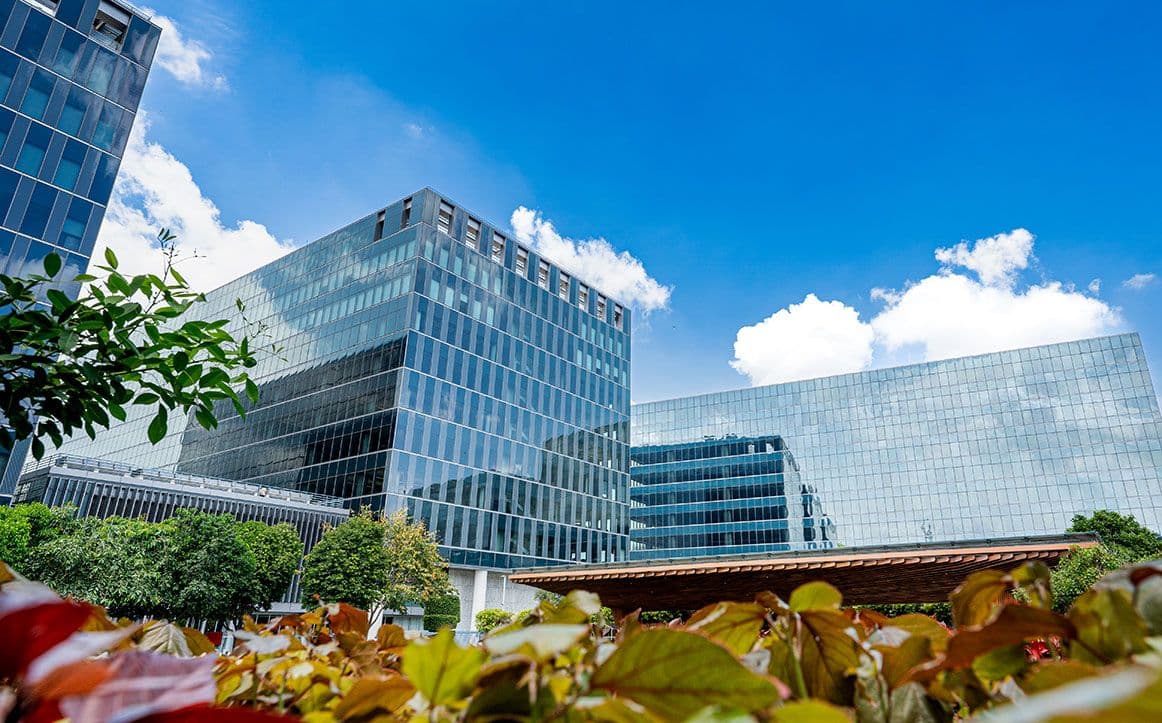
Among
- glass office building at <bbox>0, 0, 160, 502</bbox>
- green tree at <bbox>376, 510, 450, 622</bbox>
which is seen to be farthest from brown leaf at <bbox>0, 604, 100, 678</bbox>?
glass office building at <bbox>0, 0, 160, 502</bbox>

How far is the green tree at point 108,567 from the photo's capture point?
18.0 metres

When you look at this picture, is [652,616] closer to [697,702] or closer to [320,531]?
[320,531]

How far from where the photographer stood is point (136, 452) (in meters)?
49.9

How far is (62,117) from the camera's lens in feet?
82.9

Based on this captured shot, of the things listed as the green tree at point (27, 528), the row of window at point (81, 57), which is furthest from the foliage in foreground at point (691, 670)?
the row of window at point (81, 57)

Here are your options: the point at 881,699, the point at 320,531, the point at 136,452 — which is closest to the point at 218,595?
the point at 320,531

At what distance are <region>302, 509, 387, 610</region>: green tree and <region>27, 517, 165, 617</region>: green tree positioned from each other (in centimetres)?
550

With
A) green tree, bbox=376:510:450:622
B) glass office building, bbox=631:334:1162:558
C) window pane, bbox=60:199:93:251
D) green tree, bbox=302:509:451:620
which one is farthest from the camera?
glass office building, bbox=631:334:1162:558

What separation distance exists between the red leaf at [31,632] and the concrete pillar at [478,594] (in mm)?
34944

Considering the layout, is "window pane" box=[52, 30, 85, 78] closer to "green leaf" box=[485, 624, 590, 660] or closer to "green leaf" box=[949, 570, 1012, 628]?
"green leaf" box=[485, 624, 590, 660]

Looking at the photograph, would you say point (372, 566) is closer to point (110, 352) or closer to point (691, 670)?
point (110, 352)

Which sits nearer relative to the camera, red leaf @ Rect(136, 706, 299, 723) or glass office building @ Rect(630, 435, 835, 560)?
red leaf @ Rect(136, 706, 299, 723)

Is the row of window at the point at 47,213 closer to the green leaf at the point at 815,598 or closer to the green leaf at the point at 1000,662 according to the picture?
the green leaf at the point at 815,598

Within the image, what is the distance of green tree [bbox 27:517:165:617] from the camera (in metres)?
18.0
